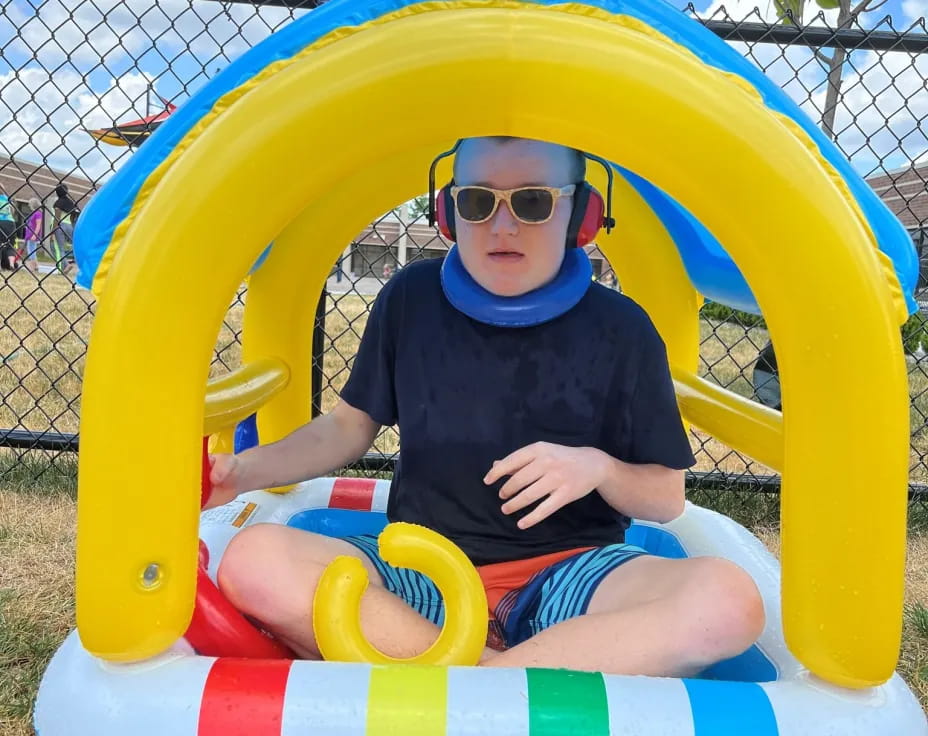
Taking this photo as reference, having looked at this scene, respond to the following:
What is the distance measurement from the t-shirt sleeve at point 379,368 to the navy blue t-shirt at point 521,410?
0.13 ft

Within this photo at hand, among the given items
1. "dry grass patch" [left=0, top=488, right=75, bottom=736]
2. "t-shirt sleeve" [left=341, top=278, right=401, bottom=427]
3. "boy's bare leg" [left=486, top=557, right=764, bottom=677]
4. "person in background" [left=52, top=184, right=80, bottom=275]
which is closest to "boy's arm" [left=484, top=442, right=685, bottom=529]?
"boy's bare leg" [left=486, top=557, right=764, bottom=677]

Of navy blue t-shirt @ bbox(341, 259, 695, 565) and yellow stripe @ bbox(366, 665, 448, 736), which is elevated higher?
navy blue t-shirt @ bbox(341, 259, 695, 565)

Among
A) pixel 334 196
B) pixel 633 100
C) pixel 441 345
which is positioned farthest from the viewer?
pixel 334 196

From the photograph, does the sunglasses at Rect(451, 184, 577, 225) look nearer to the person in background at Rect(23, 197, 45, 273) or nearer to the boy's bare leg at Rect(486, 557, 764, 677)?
the boy's bare leg at Rect(486, 557, 764, 677)

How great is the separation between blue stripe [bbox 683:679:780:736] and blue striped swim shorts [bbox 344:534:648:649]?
26 cm

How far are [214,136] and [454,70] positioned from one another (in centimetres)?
24

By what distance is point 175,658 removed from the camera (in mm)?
863

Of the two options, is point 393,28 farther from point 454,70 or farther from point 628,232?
point 628,232

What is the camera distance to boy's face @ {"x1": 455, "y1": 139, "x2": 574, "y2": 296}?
44.1 inches

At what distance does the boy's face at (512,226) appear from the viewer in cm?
112

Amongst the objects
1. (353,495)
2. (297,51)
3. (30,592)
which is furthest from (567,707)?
(30,592)

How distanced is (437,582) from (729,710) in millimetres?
343

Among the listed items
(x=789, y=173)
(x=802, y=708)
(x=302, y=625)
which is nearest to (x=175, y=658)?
(x=302, y=625)

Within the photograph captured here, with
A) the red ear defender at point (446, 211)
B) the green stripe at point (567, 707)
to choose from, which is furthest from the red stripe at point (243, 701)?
the red ear defender at point (446, 211)
